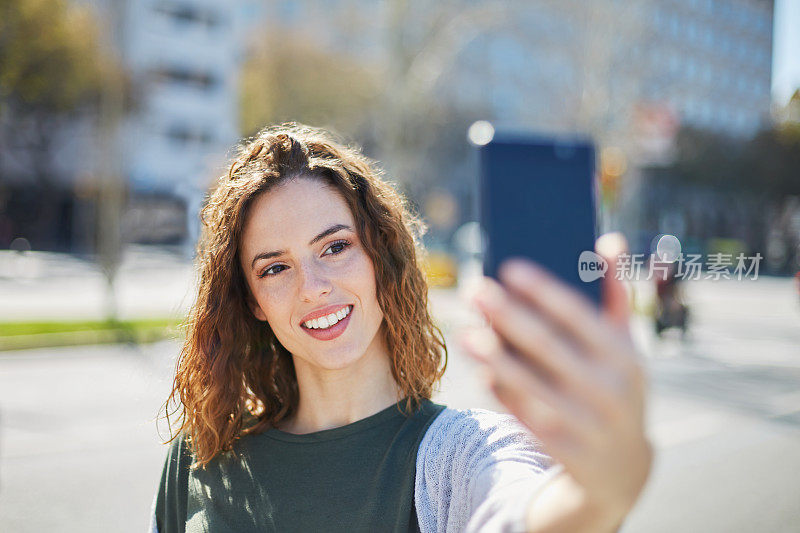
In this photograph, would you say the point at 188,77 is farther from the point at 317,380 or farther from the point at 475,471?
the point at 475,471

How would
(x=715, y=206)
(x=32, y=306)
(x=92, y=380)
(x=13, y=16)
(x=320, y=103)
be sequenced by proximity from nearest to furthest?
(x=92, y=380) → (x=13, y=16) → (x=32, y=306) → (x=715, y=206) → (x=320, y=103)

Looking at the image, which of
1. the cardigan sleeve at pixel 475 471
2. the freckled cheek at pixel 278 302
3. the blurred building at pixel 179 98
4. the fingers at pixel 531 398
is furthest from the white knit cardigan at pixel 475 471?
the blurred building at pixel 179 98

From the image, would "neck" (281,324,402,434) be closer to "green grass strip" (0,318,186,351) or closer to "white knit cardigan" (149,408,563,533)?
"white knit cardigan" (149,408,563,533)

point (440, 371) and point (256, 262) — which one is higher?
point (256, 262)

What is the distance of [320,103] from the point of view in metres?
31.7

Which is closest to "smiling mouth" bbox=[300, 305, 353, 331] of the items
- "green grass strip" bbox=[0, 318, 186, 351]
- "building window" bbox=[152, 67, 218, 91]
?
"green grass strip" bbox=[0, 318, 186, 351]

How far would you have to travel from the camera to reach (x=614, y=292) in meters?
0.70

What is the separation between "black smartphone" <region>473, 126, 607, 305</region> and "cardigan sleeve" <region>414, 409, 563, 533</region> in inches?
15.7

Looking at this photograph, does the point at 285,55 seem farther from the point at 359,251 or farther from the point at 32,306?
the point at 359,251

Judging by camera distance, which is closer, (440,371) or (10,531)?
(440,371)

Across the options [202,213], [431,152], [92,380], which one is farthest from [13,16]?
[431,152]

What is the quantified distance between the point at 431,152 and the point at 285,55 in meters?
10.0

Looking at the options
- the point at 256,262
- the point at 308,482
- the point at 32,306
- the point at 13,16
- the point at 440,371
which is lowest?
the point at 32,306

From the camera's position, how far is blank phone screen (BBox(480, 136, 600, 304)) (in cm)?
76
